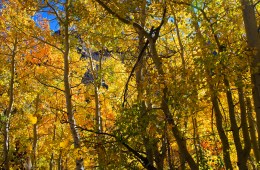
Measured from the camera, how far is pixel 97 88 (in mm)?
12695

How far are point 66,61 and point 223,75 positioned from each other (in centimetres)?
570

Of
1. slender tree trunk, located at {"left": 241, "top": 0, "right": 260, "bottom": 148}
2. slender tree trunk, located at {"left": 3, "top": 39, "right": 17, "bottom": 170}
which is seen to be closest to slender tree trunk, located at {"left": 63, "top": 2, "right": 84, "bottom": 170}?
slender tree trunk, located at {"left": 3, "top": 39, "right": 17, "bottom": 170}

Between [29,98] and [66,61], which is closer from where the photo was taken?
[66,61]

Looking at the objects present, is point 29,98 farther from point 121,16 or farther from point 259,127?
point 259,127

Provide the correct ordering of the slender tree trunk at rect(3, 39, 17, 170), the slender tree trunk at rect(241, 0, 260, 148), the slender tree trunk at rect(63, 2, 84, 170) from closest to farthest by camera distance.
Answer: the slender tree trunk at rect(241, 0, 260, 148), the slender tree trunk at rect(63, 2, 84, 170), the slender tree trunk at rect(3, 39, 17, 170)

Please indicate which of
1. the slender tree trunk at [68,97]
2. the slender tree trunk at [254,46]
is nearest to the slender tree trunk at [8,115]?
the slender tree trunk at [68,97]

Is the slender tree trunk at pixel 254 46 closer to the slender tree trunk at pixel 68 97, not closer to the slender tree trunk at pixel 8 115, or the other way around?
the slender tree trunk at pixel 68 97

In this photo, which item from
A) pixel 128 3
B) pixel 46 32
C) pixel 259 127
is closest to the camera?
pixel 259 127

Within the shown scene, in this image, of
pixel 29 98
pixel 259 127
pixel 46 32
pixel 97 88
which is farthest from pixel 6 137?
pixel 259 127

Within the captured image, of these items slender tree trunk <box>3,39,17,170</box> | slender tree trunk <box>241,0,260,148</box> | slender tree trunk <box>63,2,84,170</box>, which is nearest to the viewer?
slender tree trunk <box>241,0,260,148</box>

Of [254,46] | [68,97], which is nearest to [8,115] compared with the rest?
[68,97]

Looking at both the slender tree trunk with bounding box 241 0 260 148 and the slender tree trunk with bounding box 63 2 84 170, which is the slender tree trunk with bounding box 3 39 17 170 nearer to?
the slender tree trunk with bounding box 63 2 84 170

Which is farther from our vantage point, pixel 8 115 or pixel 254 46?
pixel 8 115

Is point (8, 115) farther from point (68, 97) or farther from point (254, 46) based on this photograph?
point (254, 46)
